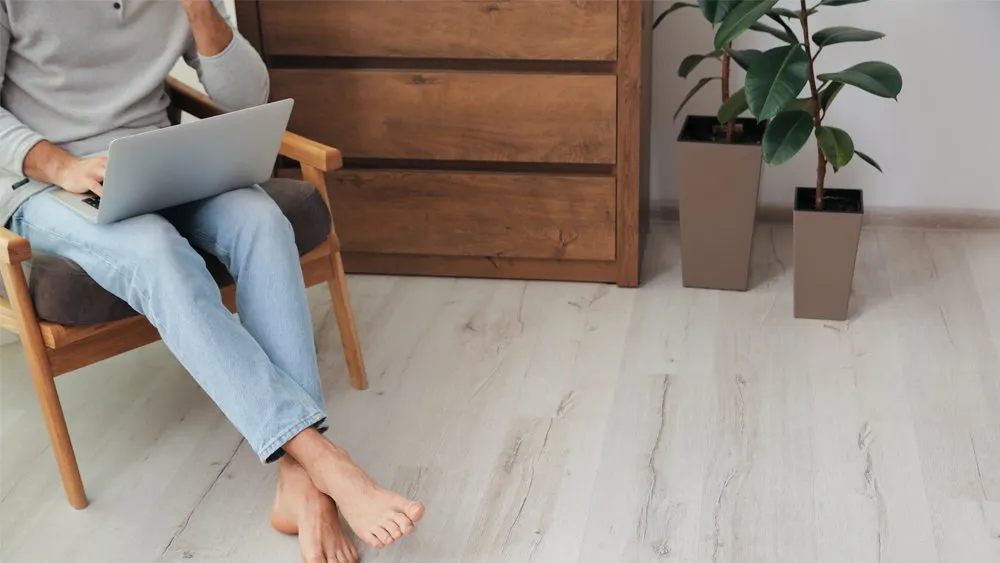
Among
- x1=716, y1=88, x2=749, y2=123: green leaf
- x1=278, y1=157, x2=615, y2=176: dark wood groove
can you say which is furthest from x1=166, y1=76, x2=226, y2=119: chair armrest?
x1=716, y1=88, x2=749, y2=123: green leaf

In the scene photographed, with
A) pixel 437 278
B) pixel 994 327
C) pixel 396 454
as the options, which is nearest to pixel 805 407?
pixel 994 327

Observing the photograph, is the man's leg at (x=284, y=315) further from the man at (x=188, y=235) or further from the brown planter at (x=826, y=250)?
the brown planter at (x=826, y=250)

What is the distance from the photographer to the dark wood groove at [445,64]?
7.75 feet

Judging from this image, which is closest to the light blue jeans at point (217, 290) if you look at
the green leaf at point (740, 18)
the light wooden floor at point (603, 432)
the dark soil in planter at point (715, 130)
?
the light wooden floor at point (603, 432)

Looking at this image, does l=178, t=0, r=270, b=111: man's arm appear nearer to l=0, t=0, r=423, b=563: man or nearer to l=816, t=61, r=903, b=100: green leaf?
l=0, t=0, r=423, b=563: man

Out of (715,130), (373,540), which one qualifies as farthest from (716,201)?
(373,540)

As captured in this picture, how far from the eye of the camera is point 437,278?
262 centimetres

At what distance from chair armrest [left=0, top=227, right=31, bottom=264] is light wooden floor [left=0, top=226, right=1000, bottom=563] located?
0.44 m

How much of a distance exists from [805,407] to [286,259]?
94 centimetres

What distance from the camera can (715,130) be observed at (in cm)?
246

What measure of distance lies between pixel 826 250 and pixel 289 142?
3.47ft

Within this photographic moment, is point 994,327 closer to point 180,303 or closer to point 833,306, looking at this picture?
point 833,306

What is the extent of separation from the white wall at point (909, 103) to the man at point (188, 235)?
3.56 feet

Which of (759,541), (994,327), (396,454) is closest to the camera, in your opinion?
(759,541)
